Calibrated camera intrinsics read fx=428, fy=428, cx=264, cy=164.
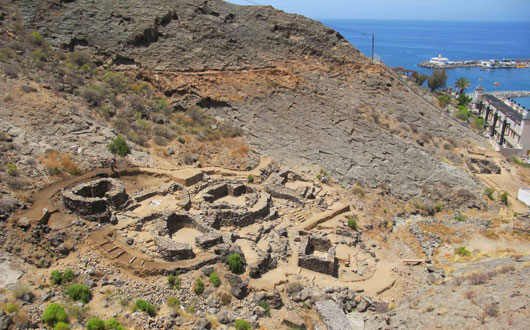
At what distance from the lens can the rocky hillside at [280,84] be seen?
30344mm

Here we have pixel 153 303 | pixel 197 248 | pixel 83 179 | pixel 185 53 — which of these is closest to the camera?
pixel 153 303

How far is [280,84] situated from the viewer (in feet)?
113

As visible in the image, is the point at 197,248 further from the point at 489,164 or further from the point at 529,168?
the point at 529,168

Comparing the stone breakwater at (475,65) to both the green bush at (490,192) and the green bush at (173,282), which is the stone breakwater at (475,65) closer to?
the green bush at (490,192)

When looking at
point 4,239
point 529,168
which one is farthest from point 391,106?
point 4,239

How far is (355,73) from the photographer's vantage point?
39.5 metres

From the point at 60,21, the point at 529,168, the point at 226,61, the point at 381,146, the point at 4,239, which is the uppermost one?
the point at 60,21

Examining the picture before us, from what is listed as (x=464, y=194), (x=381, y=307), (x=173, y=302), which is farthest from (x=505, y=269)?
(x=464, y=194)

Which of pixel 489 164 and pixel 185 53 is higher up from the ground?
pixel 185 53

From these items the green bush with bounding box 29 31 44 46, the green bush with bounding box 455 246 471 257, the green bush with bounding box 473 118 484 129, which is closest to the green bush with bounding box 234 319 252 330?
the green bush with bounding box 455 246 471 257

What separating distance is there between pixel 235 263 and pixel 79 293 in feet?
18.5

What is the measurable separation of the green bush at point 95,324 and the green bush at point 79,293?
5.32ft

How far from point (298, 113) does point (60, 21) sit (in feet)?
64.4

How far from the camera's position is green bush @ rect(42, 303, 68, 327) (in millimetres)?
12539
